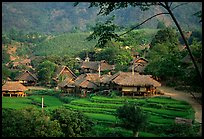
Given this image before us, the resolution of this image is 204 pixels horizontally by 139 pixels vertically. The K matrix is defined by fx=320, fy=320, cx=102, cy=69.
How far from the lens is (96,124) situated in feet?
57.5

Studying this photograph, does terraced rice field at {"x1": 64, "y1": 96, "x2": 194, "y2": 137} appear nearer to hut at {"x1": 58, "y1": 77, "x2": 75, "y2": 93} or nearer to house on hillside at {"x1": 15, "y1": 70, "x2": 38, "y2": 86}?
hut at {"x1": 58, "y1": 77, "x2": 75, "y2": 93}

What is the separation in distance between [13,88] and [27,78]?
885 cm

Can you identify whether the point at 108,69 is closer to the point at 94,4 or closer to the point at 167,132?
the point at 167,132

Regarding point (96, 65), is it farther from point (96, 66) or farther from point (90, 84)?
point (90, 84)

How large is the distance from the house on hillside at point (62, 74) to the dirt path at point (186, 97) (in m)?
15.5

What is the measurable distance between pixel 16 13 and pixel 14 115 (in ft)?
495

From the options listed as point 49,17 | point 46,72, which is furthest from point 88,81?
point 49,17

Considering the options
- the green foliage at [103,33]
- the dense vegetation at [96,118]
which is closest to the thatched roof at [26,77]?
the dense vegetation at [96,118]

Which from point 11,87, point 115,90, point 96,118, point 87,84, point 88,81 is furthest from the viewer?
point 11,87

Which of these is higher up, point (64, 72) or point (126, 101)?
point (64, 72)

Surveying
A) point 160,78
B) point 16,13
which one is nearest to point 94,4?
point 160,78

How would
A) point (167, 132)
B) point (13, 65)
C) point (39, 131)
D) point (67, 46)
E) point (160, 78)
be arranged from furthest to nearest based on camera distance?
point (67, 46) → point (13, 65) → point (160, 78) → point (167, 132) → point (39, 131)

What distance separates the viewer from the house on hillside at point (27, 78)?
40.0 m

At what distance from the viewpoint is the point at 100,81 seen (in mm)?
29297
